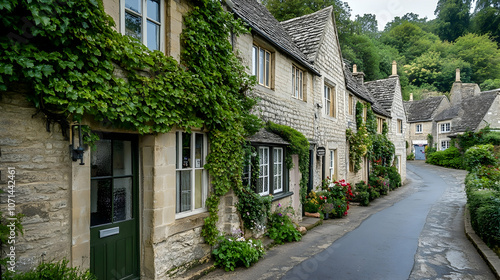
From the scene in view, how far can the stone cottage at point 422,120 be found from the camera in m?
43.0

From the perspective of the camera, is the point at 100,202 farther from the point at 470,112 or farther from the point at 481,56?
the point at 481,56

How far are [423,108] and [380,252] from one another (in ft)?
144

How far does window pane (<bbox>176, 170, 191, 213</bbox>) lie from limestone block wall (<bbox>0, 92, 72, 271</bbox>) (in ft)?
7.13

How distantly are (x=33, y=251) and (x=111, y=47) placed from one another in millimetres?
2859

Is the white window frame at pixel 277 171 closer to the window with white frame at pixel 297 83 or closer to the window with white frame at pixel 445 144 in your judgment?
the window with white frame at pixel 297 83

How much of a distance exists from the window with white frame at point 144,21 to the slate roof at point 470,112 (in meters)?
36.9

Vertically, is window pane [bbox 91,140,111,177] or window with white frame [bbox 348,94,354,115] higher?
window with white frame [bbox 348,94,354,115]

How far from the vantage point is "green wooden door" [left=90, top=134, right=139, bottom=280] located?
471 cm

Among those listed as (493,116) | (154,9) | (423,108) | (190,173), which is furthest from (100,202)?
(423,108)

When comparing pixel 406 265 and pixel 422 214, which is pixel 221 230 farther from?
pixel 422 214

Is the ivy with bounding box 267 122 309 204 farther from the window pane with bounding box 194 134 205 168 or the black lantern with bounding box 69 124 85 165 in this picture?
the black lantern with bounding box 69 124 85 165

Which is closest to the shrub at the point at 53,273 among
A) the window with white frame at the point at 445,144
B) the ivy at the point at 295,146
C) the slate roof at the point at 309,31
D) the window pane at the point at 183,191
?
the window pane at the point at 183,191

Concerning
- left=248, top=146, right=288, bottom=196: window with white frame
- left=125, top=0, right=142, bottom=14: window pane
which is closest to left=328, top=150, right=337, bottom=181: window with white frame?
left=248, top=146, right=288, bottom=196: window with white frame

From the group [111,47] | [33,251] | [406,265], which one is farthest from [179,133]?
[406,265]
